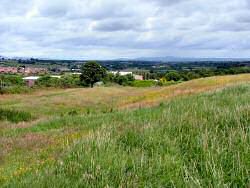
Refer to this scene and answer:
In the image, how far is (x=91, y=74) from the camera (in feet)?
315

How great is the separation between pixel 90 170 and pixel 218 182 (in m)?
1.79

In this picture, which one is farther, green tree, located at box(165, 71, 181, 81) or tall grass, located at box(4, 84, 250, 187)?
green tree, located at box(165, 71, 181, 81)

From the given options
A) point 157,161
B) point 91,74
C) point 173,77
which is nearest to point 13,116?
point 157,161

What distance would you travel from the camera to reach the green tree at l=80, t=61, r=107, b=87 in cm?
9488

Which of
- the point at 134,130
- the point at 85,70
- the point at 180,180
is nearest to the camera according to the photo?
the point at 180,180

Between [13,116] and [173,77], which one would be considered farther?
[173,77]

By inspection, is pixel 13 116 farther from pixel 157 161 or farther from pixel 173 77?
pixel 173 77

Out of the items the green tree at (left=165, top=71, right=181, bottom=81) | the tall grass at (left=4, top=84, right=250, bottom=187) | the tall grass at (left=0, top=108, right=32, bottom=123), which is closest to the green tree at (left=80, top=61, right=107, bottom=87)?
the green tree at (left=165, top=71, right=181, bottom=81)

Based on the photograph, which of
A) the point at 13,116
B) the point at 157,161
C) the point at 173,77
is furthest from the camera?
the point at 173,77

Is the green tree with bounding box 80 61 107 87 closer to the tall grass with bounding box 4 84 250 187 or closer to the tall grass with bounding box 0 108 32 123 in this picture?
the tall grass with bounding box 0 108 32 123

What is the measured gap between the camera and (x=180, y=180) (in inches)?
214

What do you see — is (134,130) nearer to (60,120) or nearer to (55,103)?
(60,120)

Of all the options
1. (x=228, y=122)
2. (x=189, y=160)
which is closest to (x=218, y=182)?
(x=189, y=160)

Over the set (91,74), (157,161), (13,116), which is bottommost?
(91,74)
